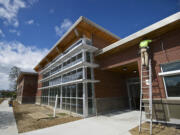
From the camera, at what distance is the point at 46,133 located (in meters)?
5.28

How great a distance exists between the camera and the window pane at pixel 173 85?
553 centimetres

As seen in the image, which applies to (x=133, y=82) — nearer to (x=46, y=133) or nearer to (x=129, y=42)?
(x=129, y=42)

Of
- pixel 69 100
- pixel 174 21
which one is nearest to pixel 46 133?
pixel 69 100

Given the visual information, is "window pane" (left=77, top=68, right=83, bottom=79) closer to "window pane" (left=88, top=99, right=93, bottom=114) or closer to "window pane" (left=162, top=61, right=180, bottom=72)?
"window pane" (left=88, top=99, right=93, bottom=114)

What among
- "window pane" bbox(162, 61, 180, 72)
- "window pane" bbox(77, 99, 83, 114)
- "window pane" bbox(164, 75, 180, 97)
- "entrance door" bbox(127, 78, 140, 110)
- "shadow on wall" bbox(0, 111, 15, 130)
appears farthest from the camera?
"entrance door" bbox(127, 78, 140, 110)

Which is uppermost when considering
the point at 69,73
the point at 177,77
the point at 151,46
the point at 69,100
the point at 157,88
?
the point at 151,46

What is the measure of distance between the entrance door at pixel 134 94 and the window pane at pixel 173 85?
5672 mm

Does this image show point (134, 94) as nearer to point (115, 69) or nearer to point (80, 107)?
point (115, 69)

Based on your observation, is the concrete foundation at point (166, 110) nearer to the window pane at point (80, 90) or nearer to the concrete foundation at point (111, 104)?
the concrete foundation at point (111, 104)

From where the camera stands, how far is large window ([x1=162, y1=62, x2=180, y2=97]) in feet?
18.2


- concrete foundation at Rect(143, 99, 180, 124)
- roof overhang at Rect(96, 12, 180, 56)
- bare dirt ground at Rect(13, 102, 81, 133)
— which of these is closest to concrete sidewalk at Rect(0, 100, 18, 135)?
bare dirt ground at Rect(13, 102, 81, 133)

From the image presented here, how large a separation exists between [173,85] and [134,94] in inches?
258

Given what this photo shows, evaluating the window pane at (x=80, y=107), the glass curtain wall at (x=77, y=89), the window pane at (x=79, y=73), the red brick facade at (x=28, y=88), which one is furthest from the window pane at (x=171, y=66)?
the red brick facade at (x=28, y=88)

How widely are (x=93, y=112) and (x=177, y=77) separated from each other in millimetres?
6621
